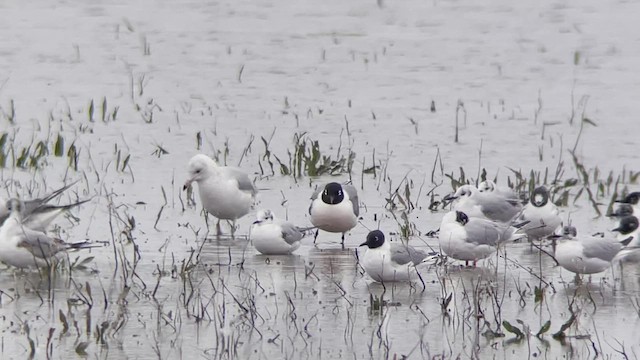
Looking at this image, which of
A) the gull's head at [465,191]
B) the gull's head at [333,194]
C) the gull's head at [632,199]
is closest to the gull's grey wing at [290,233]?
the gull's head at [333,194]

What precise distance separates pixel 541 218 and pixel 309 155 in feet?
10.3

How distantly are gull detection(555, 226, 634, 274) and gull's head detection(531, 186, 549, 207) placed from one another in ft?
4.89

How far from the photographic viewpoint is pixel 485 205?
12.3 m

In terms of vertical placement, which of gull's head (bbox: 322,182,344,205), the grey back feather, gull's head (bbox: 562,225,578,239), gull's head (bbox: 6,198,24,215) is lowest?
the grey back feather

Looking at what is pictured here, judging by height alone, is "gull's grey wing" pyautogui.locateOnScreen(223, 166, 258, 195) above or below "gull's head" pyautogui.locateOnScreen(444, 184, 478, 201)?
above

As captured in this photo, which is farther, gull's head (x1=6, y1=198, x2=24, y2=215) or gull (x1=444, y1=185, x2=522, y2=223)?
gull (x1=444, y1=185, x2=522, y2=223)

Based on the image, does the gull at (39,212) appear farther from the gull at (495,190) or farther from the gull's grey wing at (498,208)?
the gull at (495,190)

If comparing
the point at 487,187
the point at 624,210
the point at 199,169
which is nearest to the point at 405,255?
the point at 487,187

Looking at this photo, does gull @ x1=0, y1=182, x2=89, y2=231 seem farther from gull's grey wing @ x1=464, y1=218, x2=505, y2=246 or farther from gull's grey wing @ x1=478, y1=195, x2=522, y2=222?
gull's grey wing @ x1=478, y1=195, x2=522, y2=222

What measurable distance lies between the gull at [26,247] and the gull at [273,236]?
152 cm

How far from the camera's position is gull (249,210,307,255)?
35.2 feet

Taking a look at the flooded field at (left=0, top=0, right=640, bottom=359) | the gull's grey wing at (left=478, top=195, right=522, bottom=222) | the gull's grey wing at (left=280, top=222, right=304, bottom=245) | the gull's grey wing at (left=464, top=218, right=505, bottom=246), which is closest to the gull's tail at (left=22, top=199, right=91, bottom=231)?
the flooded field at (left=0, top=0, right=640, bottom=359)

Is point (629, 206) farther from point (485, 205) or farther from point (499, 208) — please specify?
point (485, 205)

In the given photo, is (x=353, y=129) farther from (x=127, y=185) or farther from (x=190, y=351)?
(x=190, y=351)
